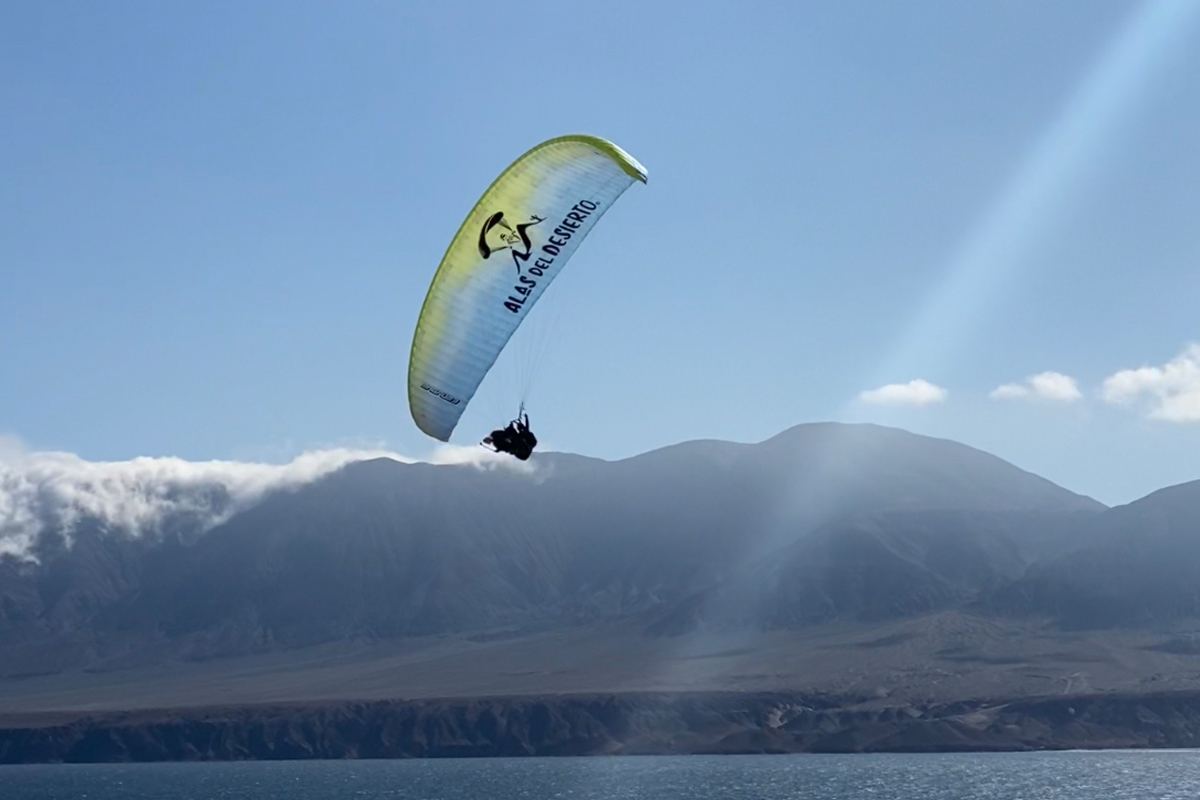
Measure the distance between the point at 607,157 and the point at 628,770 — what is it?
6069 inches

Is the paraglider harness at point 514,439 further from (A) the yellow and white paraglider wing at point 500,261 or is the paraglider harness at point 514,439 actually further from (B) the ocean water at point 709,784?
(B) the ocean water at point 709,784

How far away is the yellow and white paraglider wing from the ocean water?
9756 cm

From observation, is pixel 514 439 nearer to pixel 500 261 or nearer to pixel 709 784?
pixel 500 261

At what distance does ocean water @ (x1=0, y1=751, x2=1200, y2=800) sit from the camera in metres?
140

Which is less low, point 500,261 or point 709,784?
point 500,261

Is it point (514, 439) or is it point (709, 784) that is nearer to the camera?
point (514, 439)

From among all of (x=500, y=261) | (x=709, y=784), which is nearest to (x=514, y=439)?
(x=500, y=261)

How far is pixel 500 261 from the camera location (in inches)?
1719

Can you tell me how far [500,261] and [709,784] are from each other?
407ft

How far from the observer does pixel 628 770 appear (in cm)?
18575

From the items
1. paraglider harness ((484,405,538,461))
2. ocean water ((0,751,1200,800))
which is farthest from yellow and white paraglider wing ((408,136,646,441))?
ocean water ((0,751,1200,800))

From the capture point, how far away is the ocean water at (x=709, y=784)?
14012 centimetres

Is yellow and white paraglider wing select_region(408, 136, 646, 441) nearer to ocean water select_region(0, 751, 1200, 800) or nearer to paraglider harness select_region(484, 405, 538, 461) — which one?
paraglider harness select_region(484, 405, 538, 461)

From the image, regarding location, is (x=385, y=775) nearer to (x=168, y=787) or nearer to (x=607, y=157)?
(x=168, y=787)
